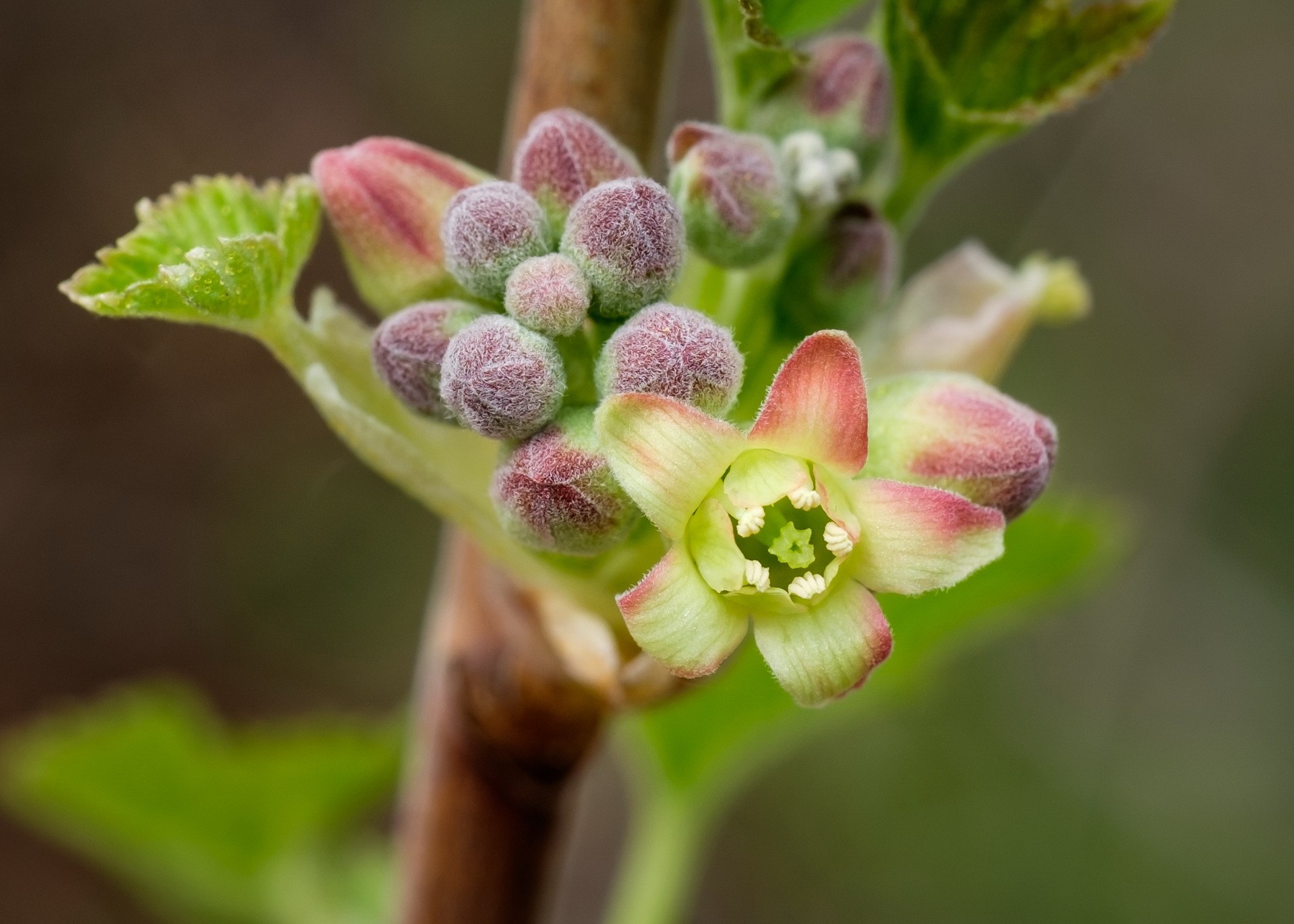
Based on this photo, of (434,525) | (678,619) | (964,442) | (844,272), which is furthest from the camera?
(434,525)

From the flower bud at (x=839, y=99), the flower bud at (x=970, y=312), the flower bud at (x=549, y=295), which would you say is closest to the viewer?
the flower bud at (x=549, y=295)

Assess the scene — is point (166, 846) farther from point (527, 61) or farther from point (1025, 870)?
point (1025, 870)

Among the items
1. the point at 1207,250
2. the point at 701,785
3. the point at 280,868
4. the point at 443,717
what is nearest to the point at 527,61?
the point at 443,717

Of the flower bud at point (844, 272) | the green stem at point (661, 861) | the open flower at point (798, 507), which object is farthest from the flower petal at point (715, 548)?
the green stem at point (661, 861)

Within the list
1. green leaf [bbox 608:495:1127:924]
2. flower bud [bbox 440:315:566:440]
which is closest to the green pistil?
flower bud [bbox 440:315:566:440]

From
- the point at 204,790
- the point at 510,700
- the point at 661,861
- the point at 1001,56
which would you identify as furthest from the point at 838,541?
the point at 204,790

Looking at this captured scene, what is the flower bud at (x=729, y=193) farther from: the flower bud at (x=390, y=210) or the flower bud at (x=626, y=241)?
the flower bud at (x=390, y=210)

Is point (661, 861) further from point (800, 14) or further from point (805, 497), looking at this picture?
point (800, 14)
